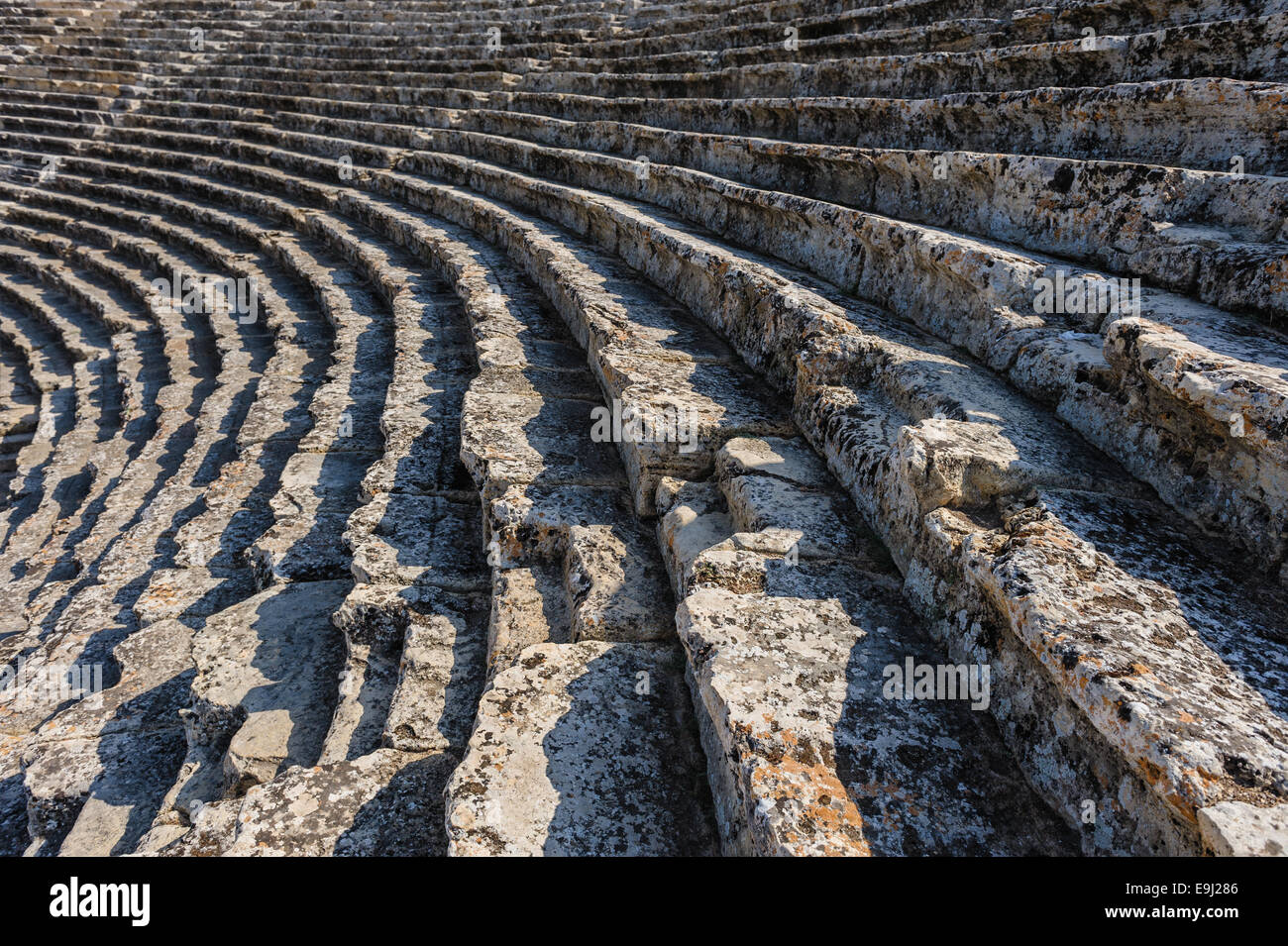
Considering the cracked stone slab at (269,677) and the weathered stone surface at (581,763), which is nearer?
the weathered stone surface at (581,763)

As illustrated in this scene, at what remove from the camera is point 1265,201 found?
2.63 metres

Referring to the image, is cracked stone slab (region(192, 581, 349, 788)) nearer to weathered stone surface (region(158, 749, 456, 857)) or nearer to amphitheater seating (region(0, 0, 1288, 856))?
amphitheater seating (region(0, 0, 1288, 856))

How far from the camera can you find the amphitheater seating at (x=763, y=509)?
176cm

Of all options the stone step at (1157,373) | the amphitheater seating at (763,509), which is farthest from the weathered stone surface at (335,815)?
the stone step at (1157,373)

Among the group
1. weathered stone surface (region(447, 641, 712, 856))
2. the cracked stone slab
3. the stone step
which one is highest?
the stone step

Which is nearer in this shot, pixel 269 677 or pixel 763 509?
pixel 763 509

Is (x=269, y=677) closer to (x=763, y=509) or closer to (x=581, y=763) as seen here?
(x=581, y=763)

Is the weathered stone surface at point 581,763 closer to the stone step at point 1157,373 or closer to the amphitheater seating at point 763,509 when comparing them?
the amphitheater seating at point 763,509

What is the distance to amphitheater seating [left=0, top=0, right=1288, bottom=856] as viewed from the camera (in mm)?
1756

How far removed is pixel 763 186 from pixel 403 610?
359 cm

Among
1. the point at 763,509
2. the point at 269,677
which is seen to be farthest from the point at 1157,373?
the point at 269,677

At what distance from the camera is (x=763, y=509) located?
262cm

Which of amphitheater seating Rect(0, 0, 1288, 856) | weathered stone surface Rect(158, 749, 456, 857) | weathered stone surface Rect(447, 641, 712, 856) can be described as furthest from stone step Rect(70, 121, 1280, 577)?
weathered stone surface Rect(158, 749, 456, 857)
